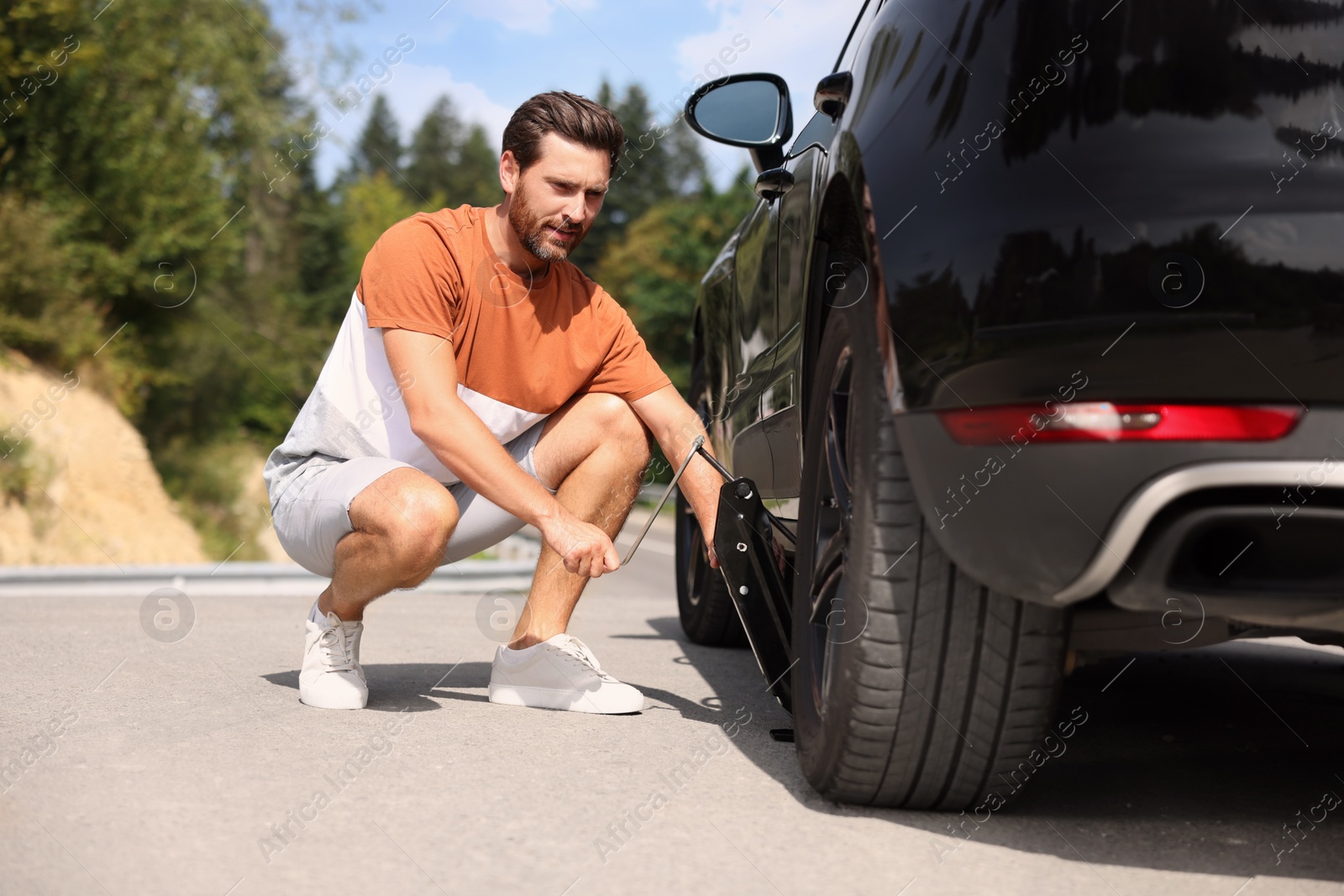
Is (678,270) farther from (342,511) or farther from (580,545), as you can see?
(580,545)

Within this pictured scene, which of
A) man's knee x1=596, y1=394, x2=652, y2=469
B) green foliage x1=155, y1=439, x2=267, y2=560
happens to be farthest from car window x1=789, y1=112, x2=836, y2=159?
green foliage x1=155, y1=439, x2=267, y2=560

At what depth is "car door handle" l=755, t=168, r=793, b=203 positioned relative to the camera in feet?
10.4

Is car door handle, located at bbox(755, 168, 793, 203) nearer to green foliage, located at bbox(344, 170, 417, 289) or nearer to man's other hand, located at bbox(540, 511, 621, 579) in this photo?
man's other hand, located at bbox(540, 511, 621, 579)

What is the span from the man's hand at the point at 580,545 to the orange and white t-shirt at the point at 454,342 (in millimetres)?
528

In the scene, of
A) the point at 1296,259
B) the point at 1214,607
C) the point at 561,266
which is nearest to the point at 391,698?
the point at 561,266

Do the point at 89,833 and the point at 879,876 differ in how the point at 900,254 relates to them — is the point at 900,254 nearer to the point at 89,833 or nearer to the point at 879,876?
the point at 879,876

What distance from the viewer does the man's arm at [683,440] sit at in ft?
11.2

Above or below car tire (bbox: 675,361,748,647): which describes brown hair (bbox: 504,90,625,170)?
above

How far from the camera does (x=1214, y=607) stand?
1.86 metres

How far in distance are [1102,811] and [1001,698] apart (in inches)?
18.9

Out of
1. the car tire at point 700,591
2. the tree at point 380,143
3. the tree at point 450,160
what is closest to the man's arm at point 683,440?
the car tire at point 700,591

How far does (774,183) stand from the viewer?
3314 mm

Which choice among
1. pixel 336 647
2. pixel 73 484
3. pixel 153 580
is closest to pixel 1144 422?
pixel 336 647

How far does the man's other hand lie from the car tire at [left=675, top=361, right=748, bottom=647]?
4.51ft
